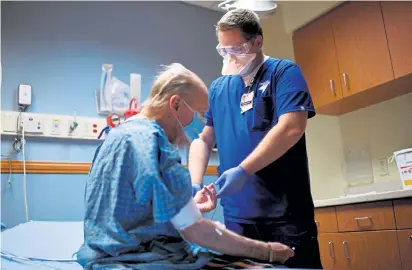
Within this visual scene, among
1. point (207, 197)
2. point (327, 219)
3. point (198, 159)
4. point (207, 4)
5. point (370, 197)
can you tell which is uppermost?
point (207, 4)

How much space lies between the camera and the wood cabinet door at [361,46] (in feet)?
8.35

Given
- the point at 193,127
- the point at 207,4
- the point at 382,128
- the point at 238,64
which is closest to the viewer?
the point at 193,127

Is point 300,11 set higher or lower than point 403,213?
higher

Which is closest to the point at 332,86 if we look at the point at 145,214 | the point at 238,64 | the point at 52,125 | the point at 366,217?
the point at 366,217

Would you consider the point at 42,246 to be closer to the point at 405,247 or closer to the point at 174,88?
the point at 174,88

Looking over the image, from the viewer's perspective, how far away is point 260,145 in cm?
134

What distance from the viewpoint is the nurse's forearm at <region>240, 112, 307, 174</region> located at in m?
1.32

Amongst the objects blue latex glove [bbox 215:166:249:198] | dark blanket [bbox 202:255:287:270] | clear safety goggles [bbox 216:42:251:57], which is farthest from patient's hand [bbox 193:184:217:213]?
clear safety goggles [bbox 216:42:251:57]

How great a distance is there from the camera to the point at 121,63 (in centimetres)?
289

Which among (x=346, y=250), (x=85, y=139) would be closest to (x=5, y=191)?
(x=85, y=139)

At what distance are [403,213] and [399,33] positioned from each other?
107 centimetres

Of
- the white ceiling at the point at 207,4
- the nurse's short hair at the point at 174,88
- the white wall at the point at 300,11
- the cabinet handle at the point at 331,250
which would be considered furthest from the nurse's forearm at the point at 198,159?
the white ceiling at the point at 207,4

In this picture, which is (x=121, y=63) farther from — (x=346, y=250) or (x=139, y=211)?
(x=139, y=211)

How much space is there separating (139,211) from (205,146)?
0.78 m
